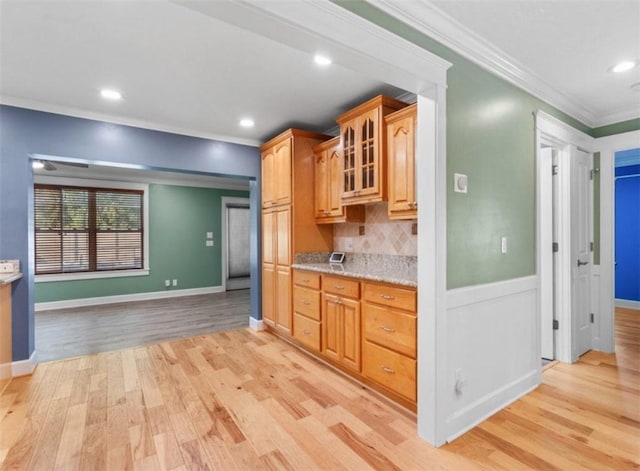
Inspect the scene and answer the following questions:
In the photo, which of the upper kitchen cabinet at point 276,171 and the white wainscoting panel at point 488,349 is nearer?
the white wainscoting panel at point 488,349

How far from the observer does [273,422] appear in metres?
2.11

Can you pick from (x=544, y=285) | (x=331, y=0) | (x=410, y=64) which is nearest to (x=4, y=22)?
(x=331, y=0)

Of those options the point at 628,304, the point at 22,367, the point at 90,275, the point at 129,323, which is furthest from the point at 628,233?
the point at 90,275

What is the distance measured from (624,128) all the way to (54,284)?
824cm

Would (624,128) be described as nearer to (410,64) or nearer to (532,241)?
(532,241)

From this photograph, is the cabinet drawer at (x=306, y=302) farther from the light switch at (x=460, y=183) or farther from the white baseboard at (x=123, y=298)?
the white baseboard at (x=123, y=298)

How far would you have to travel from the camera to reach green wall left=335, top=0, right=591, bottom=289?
6.37ft

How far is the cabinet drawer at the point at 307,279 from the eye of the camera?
3084 mm

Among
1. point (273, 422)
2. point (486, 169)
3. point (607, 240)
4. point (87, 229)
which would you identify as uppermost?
point (486, 169)

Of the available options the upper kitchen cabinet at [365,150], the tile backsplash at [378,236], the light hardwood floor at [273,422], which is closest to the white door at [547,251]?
the light hardwood floor at [273,422]

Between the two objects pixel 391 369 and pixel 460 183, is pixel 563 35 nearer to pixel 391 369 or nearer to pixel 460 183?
pixel 460 183

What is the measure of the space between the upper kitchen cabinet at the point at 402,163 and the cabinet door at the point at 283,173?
1.32 meters

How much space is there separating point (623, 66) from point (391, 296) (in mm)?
2425

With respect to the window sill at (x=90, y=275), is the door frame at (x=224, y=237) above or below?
above
